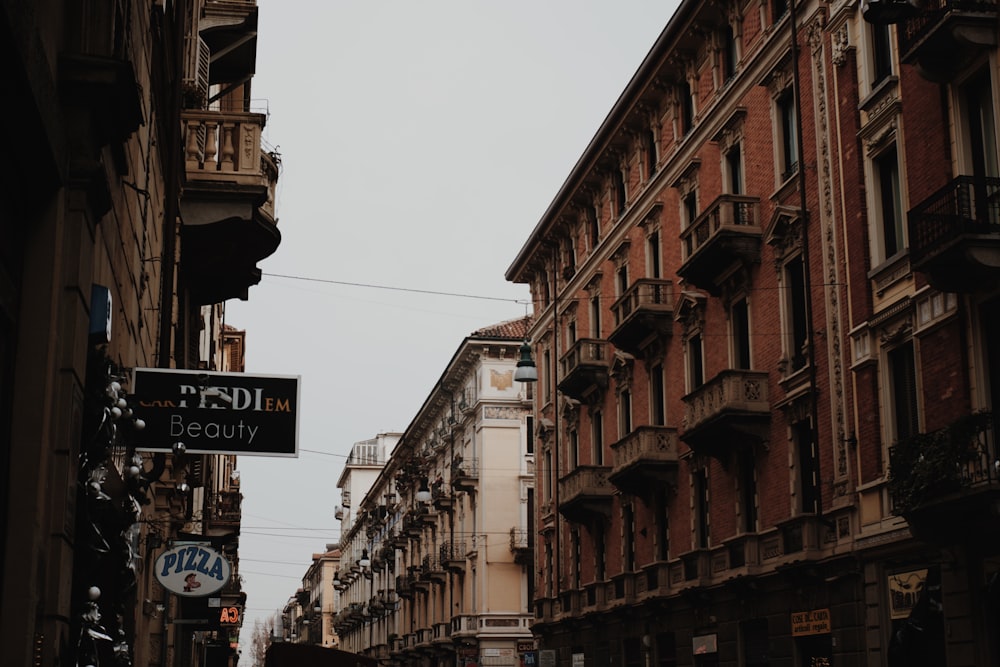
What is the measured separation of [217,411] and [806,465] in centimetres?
1533

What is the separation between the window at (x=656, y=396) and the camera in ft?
108

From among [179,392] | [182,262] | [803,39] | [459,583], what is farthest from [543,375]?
[179,392]

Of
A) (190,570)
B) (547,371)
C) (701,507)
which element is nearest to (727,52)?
(701,507)

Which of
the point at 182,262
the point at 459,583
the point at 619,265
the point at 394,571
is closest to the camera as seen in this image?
the point at 182,262

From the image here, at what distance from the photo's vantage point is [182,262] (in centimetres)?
2098

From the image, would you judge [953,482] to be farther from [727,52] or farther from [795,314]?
[727,52]

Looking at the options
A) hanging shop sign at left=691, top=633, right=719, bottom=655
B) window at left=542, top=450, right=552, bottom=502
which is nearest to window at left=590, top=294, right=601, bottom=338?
window at left=542, top=450, right=552, bottom=502

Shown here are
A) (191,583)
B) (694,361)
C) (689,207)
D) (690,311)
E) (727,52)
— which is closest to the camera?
(191,583)

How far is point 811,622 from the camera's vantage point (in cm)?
2289

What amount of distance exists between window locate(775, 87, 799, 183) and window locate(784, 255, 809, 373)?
192 cm

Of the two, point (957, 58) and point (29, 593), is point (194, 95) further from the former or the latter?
point (29, 593)

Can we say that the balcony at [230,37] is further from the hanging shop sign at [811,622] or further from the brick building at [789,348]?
the hanging shop sign at [811,622]

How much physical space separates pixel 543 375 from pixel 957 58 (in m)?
27.8

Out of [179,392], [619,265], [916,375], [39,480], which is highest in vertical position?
[619,265]
